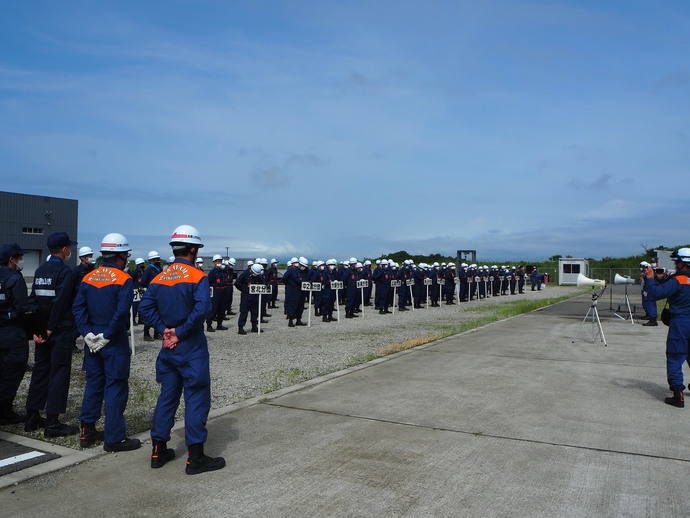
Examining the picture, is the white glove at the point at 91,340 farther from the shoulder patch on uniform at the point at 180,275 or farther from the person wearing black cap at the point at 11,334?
the person wearing black cap at the point at 11,334

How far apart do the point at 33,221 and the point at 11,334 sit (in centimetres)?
4632

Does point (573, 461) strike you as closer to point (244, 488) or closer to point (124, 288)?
point (244, 488)

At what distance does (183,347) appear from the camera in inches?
189

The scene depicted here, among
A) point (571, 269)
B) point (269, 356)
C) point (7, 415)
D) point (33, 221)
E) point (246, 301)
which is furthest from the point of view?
point (571, 269)

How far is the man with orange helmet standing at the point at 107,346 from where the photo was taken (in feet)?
17.2

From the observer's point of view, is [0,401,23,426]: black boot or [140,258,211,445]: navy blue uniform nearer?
[140,258,211,445]: navy blue uniform

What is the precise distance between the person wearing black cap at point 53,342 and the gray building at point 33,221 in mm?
41317

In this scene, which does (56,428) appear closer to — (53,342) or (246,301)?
(53,342)

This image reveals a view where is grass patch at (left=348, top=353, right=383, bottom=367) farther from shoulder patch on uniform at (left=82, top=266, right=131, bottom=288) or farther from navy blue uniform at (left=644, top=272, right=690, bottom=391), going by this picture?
shoulder patch on uniform at (left=82, top=266, right=131, bottom=288)

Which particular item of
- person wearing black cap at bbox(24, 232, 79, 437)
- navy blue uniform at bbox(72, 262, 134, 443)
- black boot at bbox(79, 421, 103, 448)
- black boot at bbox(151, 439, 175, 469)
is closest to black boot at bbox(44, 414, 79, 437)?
person wearing black cap at bbox(24, 232, 79, 437)

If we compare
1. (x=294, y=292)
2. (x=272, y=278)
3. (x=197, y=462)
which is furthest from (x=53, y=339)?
(x=272, y=278)

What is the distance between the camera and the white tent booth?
53656 millimetres

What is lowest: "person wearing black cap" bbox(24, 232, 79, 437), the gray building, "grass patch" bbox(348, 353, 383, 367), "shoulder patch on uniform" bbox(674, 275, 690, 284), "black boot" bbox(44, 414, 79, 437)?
"black boot" bbox(44, 414, 79, 437)

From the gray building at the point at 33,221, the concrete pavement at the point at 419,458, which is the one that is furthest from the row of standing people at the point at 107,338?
the gray building at the point at 33,221
